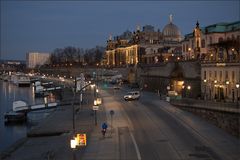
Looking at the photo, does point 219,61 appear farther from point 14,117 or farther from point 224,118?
point 14,117

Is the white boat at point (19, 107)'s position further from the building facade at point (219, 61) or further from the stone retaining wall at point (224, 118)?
the stone retaining wall at point (224, 118)

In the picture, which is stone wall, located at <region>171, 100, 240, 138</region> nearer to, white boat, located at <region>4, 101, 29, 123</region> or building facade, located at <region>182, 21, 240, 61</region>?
white boat, located at <region>4, 101, 29, 123</region>

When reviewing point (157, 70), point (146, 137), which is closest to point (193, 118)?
point (146, 137)

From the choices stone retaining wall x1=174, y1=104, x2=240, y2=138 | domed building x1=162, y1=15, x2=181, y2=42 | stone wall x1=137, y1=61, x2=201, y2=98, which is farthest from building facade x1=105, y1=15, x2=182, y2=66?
stone retaining wall x1=174, y1=104, x2=240, y2=138

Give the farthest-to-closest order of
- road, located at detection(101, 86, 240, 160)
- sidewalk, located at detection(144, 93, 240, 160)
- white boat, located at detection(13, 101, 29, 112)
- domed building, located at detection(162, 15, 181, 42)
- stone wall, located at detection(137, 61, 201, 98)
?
domed building, located at detection(162, 15, 181, 42)
stone wall, located at detection(137, 61, 201, 98)
white boat, located at detection(13, 101, 29, 112)
sidewalk, located at detection(144, 93, 240, 160)
road, located at detection(101, 86, 240, 160)

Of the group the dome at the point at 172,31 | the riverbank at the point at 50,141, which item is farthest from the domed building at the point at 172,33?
the riverbank at the point at 50,141

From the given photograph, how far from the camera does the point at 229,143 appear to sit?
120 feet

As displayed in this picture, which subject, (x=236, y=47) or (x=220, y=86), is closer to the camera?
(x=220, y=86)

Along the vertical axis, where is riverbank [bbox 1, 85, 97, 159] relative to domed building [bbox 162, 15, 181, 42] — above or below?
below

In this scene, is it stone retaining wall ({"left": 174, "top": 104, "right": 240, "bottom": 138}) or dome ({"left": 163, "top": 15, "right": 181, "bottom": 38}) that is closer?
stone retaining wall ({"left": 174, "top": 104, "right": 240, "bottom": 138})

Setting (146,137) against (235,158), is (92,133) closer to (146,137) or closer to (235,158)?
(146,137)

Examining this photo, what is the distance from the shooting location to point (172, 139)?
37938mm

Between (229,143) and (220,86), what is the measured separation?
32722 millimetres

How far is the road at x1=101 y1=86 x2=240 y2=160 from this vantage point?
3216 cm
